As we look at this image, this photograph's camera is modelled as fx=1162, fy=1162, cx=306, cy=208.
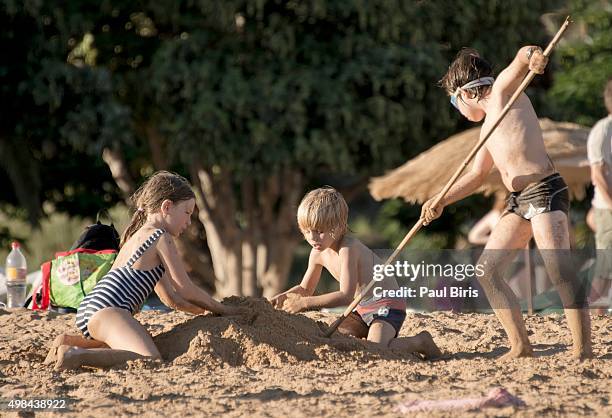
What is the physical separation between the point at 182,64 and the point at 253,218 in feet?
9.55

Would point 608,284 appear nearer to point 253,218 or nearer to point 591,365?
point 591,365

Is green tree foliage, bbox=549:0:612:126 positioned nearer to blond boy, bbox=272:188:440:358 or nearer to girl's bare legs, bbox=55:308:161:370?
blond boy, bbox=272:188:440:358

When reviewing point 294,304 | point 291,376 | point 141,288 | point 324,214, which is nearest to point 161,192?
point 141,288

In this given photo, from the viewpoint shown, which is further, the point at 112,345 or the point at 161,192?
the point at 161,192

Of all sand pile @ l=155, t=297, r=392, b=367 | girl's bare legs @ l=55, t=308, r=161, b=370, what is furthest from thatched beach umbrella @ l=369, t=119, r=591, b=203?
girl's bare legs @ l=55, t=308, r=161, b=370

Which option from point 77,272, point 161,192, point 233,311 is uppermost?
point 161,192

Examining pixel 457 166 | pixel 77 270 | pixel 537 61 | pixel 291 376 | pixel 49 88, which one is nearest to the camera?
pixel 291 376

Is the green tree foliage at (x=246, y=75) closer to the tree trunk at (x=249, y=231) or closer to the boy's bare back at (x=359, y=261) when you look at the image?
the tree trunk at (x=249, y=231)

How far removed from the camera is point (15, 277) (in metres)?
9.15

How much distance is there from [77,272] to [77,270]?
13 mm

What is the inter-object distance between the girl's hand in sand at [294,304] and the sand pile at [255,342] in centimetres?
9

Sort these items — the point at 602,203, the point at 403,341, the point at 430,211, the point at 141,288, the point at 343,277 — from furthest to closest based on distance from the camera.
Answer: the point at 602,203 → the point at 343,277 → the point at 403,341 → the point at 141,288 → the point at 430,211

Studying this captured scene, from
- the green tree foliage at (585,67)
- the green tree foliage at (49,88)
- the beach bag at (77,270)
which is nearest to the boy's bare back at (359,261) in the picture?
the beach bag at (77,270)

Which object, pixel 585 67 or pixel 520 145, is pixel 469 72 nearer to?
pixel 520 145
